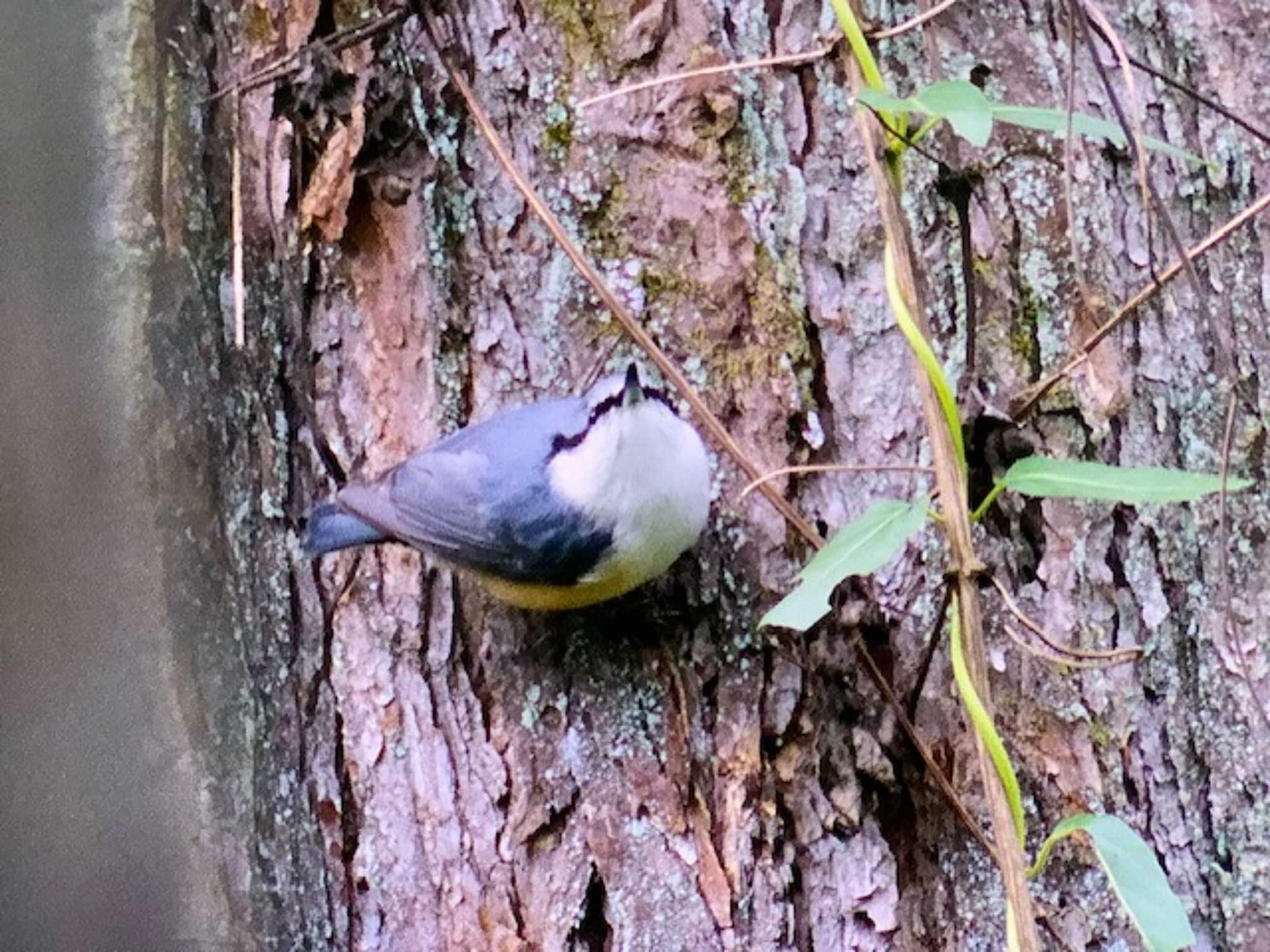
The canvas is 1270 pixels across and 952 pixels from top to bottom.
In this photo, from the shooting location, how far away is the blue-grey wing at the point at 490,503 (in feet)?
4.09

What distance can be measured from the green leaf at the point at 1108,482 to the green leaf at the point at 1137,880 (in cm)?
21

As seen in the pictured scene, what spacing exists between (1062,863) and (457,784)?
0.55 metres

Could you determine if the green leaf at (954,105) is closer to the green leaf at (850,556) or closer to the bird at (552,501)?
the green leaf at (850,556)

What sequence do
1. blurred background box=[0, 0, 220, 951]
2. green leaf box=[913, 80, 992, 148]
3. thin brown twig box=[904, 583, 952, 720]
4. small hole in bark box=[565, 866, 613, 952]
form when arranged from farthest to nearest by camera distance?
blurred background box=[0, 0, 220, 951]
small hole in bark box=[565, 866, 613, 952]
thin brown twig box=[904, 583, 952, 720]
green leaf box=[913, 80, 992, 148]

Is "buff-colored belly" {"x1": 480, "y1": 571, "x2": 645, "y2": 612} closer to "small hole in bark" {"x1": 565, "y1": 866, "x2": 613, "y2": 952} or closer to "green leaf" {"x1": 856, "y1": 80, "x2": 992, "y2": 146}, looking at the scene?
"small hole in bark" {"x1": 565, "y1": 866, "x2": 613, "y2": 952}

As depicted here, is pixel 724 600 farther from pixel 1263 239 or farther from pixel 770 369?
pixel 1263 239

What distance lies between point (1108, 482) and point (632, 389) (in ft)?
1.57

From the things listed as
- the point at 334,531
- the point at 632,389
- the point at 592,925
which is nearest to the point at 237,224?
the point at 334,531

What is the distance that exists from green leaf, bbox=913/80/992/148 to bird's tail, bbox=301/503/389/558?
0.68 m

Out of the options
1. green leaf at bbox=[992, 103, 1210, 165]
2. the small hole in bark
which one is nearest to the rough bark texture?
the small hole in bark

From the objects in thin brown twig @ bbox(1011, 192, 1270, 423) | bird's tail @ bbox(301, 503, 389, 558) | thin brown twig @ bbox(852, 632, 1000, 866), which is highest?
bird's tail @ bbox(301, 503, 389, 558)

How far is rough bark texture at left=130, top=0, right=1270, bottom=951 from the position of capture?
1172 mm

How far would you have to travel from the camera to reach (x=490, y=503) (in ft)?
4.28

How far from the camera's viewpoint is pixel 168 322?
1364 millimetres
